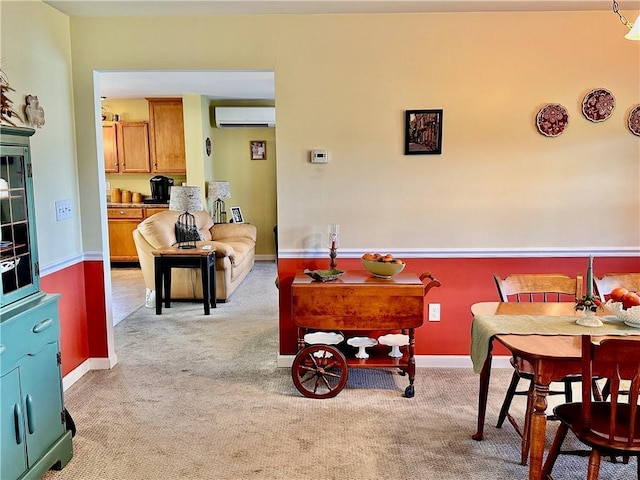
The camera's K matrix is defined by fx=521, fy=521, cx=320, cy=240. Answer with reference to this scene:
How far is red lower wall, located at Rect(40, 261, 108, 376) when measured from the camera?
10.5ft

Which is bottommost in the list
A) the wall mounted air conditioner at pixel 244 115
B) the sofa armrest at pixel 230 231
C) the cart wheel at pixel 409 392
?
the cart wheel at pixel 409 392

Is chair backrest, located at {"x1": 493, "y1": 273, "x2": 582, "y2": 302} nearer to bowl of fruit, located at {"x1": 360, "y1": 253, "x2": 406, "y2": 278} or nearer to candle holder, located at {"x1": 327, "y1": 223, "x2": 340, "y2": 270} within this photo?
bowl of fruit, located at {"x1": 360, "y1": 253, "x2": 406, "y2": 278}

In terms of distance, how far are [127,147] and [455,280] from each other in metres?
5.58

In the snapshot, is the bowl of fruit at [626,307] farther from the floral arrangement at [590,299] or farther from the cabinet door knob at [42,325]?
the cabinet door knob at [42,325]

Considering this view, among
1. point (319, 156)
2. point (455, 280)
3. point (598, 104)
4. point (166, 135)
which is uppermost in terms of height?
point (166, 135)

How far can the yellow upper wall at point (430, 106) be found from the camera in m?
3.26

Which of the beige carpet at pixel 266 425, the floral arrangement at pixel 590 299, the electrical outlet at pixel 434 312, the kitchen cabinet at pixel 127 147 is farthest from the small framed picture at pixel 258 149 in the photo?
the floral arrangement at pixel 590 299

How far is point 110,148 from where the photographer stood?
24.3ft

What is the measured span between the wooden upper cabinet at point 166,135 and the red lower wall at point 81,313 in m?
4.11

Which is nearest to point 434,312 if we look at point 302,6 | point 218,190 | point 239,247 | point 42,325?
point 302,6

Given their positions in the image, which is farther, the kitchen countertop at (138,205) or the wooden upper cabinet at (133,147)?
the wooden upper cabinet at (133,147)

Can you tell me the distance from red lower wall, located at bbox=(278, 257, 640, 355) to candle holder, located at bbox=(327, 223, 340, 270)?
0.41ft

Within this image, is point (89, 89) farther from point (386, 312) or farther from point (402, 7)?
point (386, 312)

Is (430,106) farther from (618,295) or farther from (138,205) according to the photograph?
(138,205)
